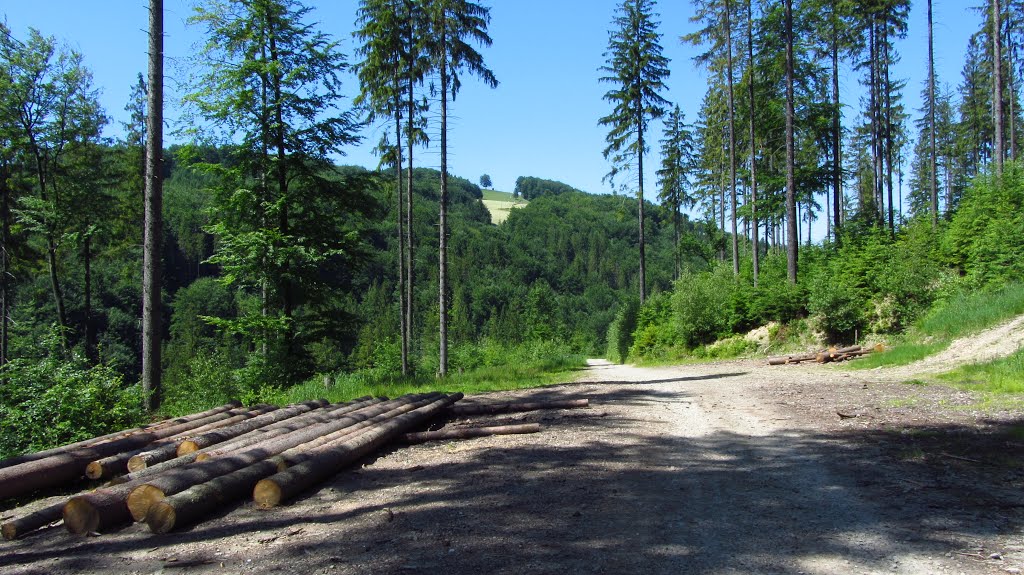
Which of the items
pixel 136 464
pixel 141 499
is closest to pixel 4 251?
pixel 136 464

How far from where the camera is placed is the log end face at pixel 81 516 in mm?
4992

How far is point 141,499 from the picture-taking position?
5.16m

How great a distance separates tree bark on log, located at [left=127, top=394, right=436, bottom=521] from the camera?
16.9 ft

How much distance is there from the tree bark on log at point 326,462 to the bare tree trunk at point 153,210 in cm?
597

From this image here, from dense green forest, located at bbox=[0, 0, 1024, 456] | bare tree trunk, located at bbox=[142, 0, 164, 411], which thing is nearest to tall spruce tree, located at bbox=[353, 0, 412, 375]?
dense green forest, located at bbox=[0, 0, 1024, 456]

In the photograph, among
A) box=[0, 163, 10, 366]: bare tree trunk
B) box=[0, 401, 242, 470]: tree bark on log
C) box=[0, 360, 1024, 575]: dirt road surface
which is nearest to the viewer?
box=[0, 360, 1024, 575]: dirt road surface

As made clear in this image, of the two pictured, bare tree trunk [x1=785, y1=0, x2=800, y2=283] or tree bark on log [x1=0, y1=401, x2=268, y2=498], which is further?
bare tree trunk [x1=785, y1=0, x2=800, y2=283]

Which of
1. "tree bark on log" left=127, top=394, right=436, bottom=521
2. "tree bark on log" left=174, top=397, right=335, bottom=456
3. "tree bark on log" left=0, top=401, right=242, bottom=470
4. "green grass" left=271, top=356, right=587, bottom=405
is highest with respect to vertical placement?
"tree bark on log" left=127, top=394, right=436, bottom=521

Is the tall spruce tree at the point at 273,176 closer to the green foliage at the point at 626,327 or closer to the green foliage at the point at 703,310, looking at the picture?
the green foliage at the point at 703,310

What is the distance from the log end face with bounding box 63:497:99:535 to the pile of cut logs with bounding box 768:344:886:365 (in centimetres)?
1762

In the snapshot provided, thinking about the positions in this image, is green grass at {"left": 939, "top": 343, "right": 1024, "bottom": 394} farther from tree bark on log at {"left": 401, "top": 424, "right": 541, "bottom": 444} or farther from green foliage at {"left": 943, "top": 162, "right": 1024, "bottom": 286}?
tree bark on log at {"left": 401, "top": 424, "right": 541, "bottom": 444}

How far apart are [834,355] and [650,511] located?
14.8m

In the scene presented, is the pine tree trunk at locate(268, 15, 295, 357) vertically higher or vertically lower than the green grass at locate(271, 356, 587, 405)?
higher

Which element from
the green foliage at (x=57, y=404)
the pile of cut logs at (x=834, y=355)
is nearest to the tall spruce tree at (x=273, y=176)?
the green foliage at (x=57, y=404)
